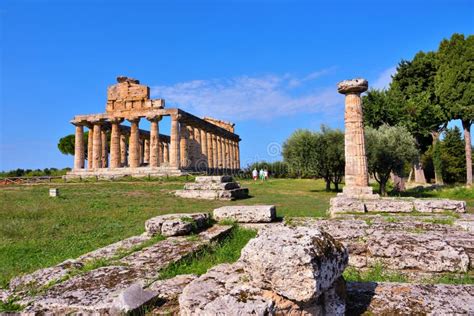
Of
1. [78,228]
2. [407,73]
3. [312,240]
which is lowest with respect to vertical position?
[78,228]

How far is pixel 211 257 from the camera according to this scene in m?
5.29

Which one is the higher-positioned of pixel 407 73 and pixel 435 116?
pixel 407 73

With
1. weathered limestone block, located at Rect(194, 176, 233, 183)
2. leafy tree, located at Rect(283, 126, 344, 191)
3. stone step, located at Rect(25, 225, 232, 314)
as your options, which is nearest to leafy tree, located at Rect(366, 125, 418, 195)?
leafy tree, located at Rect(283, 126, 344, 191)

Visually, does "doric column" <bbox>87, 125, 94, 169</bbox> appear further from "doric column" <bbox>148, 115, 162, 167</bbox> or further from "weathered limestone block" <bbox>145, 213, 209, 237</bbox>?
"weathered limestone block" <bbox>145, 213, 209, 237</bbox>

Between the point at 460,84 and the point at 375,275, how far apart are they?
28113mm

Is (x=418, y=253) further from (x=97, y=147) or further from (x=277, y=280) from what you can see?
(x=97, y=147)

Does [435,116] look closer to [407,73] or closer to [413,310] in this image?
[407,73]

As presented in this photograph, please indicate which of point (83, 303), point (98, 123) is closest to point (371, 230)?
point (83, 303)

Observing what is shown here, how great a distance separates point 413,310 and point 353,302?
0.46m

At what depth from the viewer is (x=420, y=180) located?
3434cm

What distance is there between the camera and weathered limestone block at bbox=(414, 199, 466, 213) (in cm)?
882

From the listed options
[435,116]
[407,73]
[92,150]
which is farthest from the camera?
[92,150]

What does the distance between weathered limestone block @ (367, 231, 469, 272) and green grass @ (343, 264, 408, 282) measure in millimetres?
124

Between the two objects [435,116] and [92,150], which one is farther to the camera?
[92,150]
